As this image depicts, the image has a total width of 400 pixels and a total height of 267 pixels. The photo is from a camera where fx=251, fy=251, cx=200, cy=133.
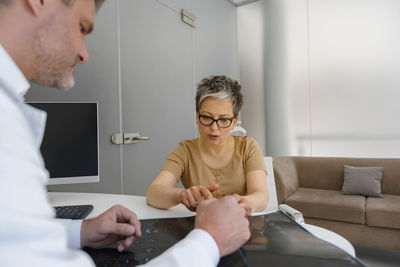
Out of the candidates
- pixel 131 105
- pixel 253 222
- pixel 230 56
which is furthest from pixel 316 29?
pixel 253 222

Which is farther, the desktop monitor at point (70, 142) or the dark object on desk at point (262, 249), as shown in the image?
the desktop monitor at point (70, 142)

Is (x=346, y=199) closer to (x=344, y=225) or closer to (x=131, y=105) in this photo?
(x=344, y=225)

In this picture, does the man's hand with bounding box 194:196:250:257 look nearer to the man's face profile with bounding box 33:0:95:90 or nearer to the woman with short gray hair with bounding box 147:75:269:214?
the man's face profile with bounding box 33:0:95:90

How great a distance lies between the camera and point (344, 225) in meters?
2.97

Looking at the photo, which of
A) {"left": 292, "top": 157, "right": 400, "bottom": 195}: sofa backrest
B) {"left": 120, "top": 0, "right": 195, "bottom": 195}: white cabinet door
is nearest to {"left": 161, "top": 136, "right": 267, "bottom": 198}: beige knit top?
{"left": 120, "top": 0, "right": 195, "bottom": 195}: white cabinet door

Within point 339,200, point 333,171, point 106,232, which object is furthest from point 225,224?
point 333,171

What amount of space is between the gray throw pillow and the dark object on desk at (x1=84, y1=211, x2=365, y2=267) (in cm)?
294

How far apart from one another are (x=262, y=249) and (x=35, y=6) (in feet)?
2.52

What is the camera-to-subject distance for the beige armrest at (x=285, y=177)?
346cm

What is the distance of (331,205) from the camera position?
3.04 meters

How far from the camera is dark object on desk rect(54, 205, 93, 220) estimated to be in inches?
41.6

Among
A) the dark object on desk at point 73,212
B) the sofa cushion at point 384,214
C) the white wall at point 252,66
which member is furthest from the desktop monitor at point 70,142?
the white wall at point 252,66

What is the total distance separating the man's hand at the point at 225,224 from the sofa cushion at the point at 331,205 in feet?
9.35

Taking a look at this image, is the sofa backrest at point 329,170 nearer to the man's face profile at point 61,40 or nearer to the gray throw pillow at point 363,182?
the gray throw pillow at point 363,182
